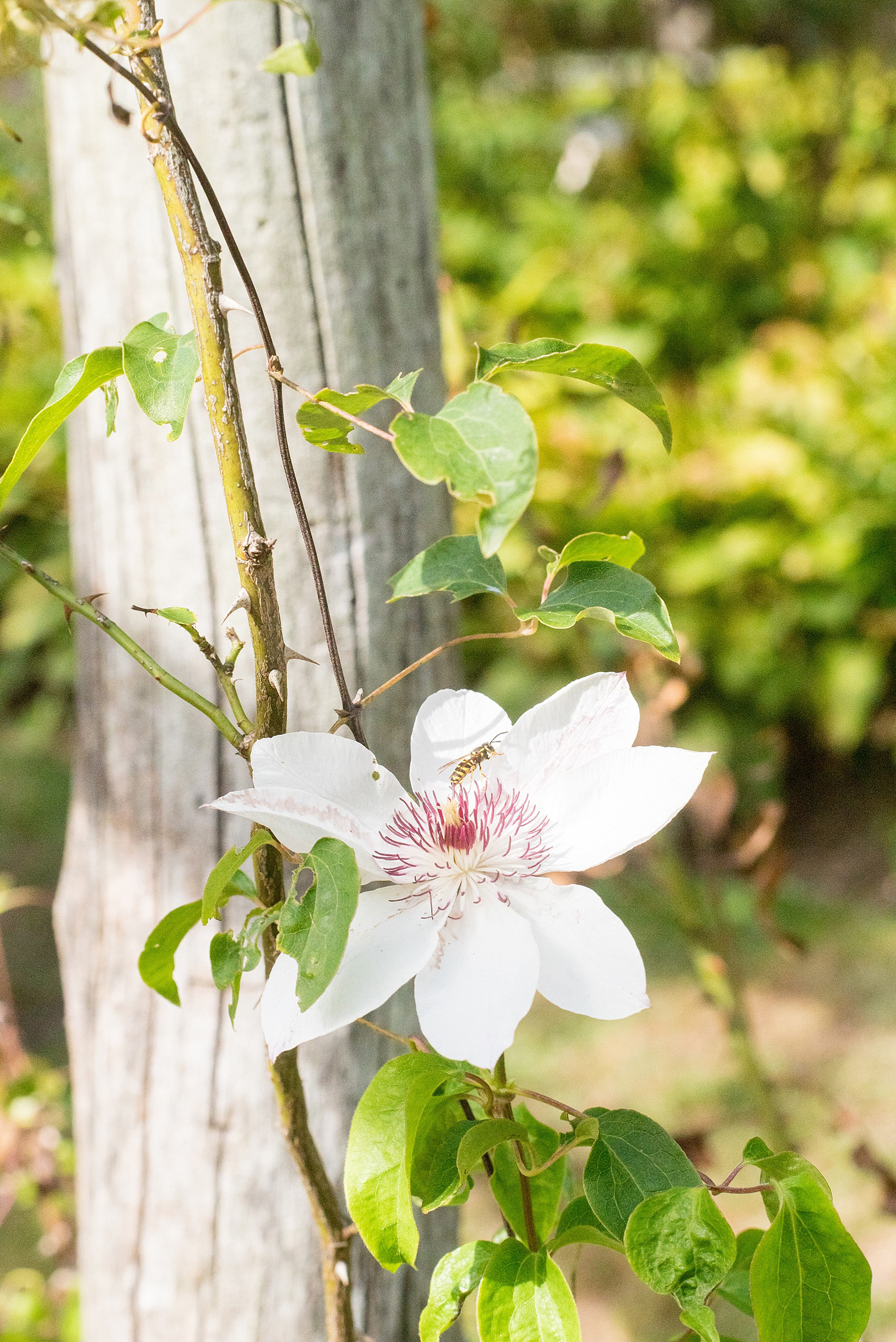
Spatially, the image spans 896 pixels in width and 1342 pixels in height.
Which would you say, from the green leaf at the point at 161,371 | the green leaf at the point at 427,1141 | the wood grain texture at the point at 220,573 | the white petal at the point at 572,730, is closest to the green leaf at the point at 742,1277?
the green leaf at the point at 427,1141

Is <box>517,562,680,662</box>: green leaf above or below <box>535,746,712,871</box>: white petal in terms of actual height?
above

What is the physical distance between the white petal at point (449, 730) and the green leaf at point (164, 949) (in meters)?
0.15

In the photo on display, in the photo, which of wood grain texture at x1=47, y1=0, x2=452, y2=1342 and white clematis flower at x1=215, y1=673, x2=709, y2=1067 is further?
wood grain texture at x1=47, y1=0, x2=452, y2=1342

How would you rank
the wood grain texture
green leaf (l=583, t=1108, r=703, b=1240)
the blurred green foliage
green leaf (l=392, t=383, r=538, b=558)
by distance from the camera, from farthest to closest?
the blurred green foliage, the wood grain texture, green leaf (l=583, t=1108, r=703, b=1240), green leaf (l=392, t=383, r=538, b=558)

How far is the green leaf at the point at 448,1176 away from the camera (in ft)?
1.71

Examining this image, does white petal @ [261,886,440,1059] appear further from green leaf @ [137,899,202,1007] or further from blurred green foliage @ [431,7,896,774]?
blurred green foliage @ [431,7,896,774]

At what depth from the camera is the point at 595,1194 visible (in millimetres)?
506

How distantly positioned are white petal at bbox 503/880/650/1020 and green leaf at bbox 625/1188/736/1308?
0.32ft

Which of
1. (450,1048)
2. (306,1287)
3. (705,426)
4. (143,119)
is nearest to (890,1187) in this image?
(306,1287)

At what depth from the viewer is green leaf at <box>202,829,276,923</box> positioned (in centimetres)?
48

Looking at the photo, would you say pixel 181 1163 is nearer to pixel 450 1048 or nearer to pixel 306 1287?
pixel 306 1287

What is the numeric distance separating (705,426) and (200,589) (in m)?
2.85

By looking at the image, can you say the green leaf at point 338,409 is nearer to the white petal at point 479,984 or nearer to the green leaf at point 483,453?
the green leaf at point 483,453

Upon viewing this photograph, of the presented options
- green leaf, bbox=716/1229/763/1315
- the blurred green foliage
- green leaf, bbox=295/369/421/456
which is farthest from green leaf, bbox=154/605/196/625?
the blurred green foliage
